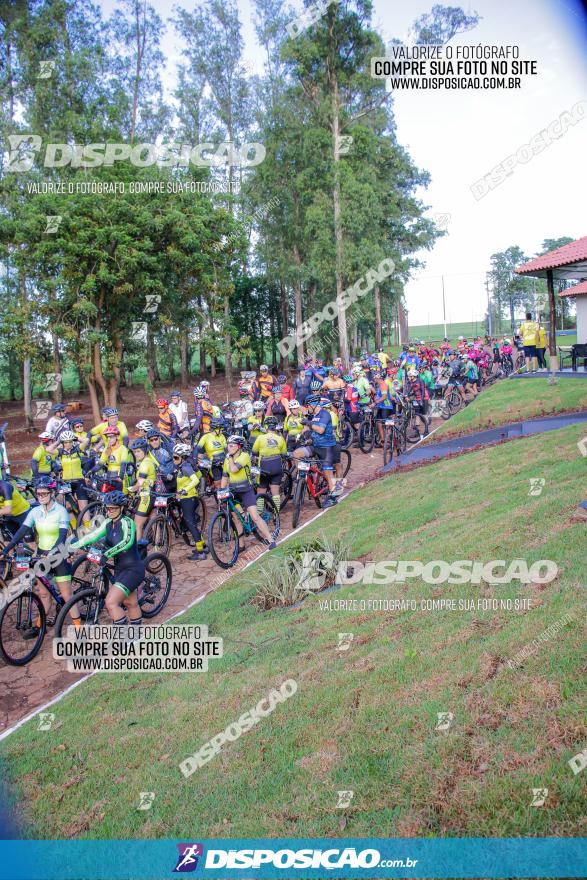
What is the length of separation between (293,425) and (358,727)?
8.55 meters

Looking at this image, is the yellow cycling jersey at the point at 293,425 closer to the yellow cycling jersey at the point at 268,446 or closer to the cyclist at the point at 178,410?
the yellow cycling jersey at the point at 268,446

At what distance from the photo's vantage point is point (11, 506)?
10102 millimetres

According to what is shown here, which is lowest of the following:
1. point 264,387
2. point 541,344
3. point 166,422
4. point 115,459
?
point 115,459

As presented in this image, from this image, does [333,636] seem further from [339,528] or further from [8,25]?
[8,25]

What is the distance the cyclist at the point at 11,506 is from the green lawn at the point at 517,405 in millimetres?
10496

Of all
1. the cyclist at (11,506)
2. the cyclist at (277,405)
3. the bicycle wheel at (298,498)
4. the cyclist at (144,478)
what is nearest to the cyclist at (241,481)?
the cyclist at (144,478)

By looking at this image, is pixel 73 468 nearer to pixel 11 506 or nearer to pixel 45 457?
pixel 45 457

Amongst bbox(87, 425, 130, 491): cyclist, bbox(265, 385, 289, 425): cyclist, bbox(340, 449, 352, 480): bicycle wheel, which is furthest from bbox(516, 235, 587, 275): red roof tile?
bbox(87, 425, 130, 491): cyclist

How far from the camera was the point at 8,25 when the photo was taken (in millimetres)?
26516

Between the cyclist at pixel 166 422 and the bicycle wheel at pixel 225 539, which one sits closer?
the bicycle wheel at pixel 225 539

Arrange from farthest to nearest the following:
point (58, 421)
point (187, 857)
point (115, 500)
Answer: point (58, 421)
point (115, 500)
point (187, 857)

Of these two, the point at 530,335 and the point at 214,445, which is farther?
the point at 530,335

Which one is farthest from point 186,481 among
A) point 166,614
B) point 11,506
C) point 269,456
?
point 11,506

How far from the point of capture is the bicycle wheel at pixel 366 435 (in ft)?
55.5
